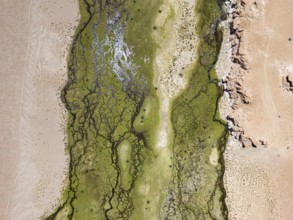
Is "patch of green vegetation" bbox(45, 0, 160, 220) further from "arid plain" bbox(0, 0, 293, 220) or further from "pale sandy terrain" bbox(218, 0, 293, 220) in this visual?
"pale sandy terrain" bbox(218, 0, 293, 220)

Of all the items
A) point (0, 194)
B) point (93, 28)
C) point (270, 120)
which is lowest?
point (0, 194)

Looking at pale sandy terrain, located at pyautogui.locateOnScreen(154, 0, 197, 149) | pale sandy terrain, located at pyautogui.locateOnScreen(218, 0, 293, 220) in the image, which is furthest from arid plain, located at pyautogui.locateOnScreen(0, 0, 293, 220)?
pale sandy terrain, located at pyautogui.locateOnScreen(154, 0, 197, 149)

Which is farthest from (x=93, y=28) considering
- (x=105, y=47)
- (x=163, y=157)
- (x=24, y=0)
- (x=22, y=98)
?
(x=163, y=157)

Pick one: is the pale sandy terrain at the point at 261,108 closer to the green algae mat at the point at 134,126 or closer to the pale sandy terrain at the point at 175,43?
the green algae mat at the point at 134,126

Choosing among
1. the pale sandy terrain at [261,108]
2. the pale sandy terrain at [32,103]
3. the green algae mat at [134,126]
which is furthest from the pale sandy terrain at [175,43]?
the pale sandy terrain at [32,103]

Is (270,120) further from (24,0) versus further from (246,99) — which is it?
(24,0)

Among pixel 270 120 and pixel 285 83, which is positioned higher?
pixel 285 83

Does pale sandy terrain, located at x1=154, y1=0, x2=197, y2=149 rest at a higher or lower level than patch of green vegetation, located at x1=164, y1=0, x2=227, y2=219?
higher
